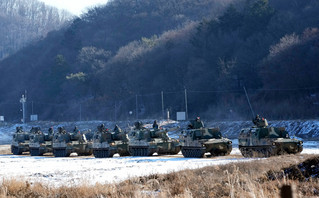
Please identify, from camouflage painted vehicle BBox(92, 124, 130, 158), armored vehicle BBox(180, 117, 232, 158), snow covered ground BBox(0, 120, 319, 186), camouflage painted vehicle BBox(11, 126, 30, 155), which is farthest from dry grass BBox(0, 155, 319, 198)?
camouflage painted vehicle BBox(11, 126, 30, 155)

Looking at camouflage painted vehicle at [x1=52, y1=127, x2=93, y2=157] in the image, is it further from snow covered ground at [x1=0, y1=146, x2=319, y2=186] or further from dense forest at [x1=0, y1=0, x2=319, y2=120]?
dense forest at [x1=0, y1=0, x2=319, y2=120]

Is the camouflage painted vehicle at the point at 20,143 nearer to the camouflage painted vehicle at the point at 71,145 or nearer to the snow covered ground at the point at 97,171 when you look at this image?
the camouflage painted vehicle at the point at 71,145

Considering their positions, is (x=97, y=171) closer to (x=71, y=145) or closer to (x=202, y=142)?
(x=202, y=142)

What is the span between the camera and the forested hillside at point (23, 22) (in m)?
156

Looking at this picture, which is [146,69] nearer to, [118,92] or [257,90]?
[118,92]

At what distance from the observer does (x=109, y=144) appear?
35.8 metres

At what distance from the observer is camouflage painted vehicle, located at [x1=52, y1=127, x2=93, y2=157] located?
132 feet

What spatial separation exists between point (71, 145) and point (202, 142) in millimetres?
13733

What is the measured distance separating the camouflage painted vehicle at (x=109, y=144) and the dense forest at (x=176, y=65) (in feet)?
68.7

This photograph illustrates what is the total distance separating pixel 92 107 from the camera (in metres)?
83.8

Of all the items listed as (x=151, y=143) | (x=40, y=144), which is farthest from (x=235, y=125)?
(x=151, y=143)

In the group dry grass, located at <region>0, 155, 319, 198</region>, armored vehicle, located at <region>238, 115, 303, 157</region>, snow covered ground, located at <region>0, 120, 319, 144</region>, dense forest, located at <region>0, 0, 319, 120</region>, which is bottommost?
dry grass, located at <region>0, 155, 319, 198</region>

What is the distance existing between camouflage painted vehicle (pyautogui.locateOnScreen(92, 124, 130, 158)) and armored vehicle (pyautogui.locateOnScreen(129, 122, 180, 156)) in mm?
1076

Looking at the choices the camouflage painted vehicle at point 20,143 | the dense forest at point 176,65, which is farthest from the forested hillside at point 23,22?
the camouflage painted vehicle at point 20,143
